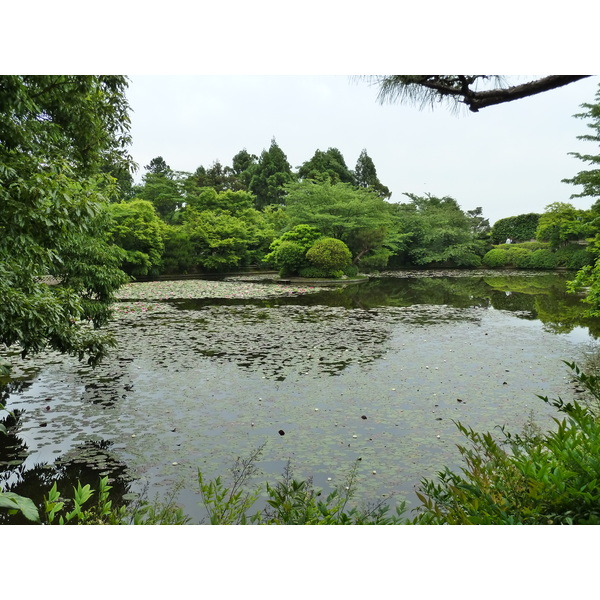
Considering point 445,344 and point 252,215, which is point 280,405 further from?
point 252,215

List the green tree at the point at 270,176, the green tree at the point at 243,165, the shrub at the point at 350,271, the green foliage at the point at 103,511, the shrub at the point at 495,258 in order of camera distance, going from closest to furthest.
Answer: the green foliage at the point at 103,511 < the shrub at the point at 350,271 < the green tree at the point at 270,176 < the shrub at the point at 495,258 < the green tree at the point at 243,165

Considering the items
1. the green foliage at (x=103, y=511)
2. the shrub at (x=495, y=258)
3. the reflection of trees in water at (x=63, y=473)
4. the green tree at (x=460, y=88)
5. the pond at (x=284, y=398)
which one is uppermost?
the green tree at (x=460, y=88)

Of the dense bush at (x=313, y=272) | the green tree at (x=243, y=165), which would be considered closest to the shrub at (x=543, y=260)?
the dense bush at (x=313, y=272)

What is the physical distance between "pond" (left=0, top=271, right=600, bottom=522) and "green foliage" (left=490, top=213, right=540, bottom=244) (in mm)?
16543

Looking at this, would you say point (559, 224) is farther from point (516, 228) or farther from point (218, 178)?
point (218, 178)

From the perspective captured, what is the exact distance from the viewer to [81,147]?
12.6 ft

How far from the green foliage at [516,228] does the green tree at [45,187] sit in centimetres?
2247

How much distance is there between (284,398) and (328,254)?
1234cm

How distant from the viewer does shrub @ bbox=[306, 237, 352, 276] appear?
1617cm

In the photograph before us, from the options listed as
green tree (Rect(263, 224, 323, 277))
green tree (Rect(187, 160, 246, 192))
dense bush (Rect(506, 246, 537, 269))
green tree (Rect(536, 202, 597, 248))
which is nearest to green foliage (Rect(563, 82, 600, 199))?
green tree (Rect(536, 202, 597, 248))

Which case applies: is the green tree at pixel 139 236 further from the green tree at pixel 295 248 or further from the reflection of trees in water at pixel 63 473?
the reflection of trees in water at pixel 63 473

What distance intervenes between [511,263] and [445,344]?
61.5 feet

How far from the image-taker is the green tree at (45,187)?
8.01ft

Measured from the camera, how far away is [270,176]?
22.3m
